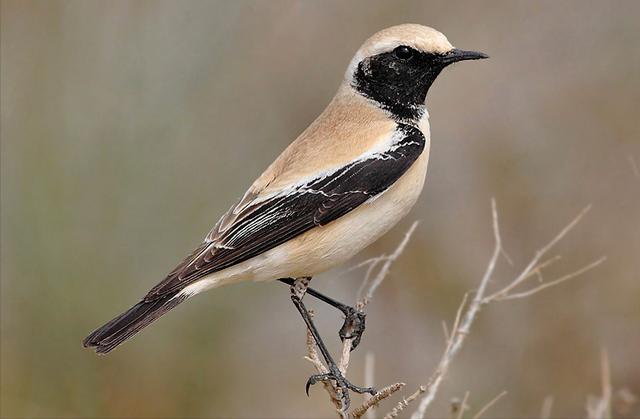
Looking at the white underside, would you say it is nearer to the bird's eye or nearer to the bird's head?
the bird's head

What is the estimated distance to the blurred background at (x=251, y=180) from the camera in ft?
21.6

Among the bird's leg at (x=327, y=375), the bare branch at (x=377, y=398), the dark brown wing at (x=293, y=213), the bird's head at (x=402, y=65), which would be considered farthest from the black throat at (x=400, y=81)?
the bare branch at (x=377, y=398)

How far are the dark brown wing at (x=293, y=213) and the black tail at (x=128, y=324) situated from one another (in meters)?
0.04

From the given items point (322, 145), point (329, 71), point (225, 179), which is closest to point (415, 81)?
point (322, 145)

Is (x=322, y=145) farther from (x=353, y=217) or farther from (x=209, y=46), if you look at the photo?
(x=209, y=46)

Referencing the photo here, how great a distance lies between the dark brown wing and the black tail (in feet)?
0.14

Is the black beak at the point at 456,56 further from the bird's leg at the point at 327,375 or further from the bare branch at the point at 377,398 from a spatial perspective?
the bare branch at the point at 377,398

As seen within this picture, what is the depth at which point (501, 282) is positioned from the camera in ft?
23.7

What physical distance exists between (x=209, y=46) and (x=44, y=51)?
3.74ft

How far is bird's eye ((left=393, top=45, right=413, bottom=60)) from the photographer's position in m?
4.88

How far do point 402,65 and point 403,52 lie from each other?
0.21ft

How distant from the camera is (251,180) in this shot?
7.34m

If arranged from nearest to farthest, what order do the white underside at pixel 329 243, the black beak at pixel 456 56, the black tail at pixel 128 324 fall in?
the black tail at pixel 128 324, the white underside at pixel 329 243, the black beak at pixel 456 56

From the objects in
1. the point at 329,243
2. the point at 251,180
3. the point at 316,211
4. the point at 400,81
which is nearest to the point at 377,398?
the point at 329,243
